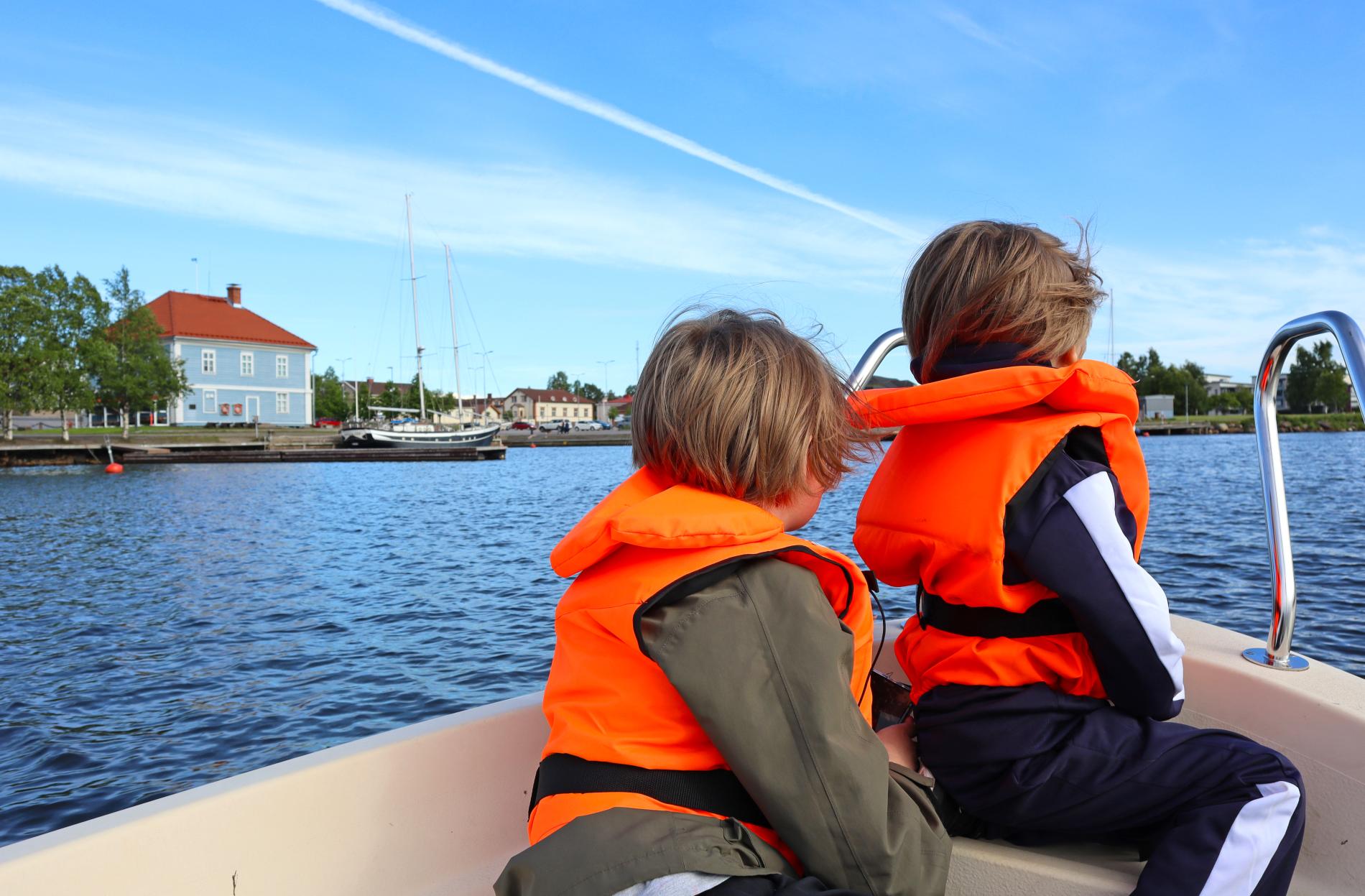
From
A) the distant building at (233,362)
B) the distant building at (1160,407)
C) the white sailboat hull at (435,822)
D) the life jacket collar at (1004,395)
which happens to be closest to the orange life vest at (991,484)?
the life jacket collar at (1004,395)

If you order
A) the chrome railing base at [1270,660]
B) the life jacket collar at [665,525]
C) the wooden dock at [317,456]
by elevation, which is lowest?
the wooden dock at [317,456]

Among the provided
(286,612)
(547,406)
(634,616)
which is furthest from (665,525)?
(547,406)

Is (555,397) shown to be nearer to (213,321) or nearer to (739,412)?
(213,321)

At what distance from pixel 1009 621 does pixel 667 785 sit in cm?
64

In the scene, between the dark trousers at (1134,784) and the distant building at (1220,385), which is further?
the distant building at (1220,385)

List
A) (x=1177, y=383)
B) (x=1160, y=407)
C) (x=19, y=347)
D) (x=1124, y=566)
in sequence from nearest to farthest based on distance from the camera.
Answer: (x=1124, y=566) → (x=19, y=347) → (x=1160, y=407) → (x=1177, y=383)

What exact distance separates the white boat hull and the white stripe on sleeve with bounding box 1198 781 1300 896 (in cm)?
4432

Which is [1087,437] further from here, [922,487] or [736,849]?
[736,849]

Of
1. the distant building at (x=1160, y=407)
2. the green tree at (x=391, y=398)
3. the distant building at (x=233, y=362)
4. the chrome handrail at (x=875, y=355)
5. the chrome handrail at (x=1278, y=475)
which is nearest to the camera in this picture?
the chrome handrail at (x=1278, y=475)

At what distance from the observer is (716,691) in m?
1.04

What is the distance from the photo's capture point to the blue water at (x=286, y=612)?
569cm

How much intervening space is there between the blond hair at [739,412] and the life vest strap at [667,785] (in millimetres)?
372

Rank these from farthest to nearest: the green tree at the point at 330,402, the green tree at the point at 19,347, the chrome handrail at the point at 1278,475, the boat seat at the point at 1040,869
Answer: the green tree at the point at 330,402, the green tree at the point at 19,347, the chrome handrail at the point at 1278,475, the boat seat at the point at 1040,869

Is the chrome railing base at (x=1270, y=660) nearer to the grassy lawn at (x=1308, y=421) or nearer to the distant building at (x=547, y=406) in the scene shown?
the grassy lawn at (x=1308, y=421)
